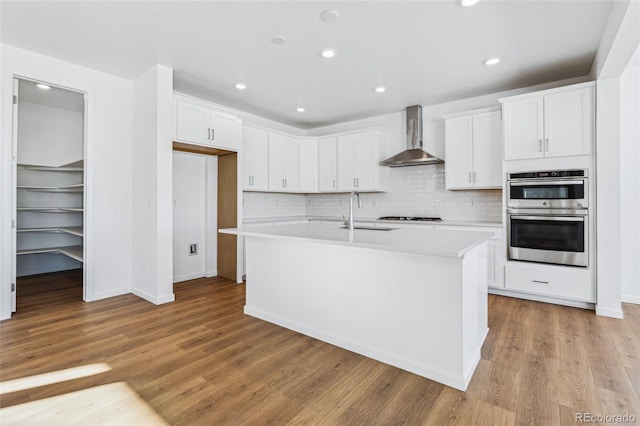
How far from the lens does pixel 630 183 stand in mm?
3557

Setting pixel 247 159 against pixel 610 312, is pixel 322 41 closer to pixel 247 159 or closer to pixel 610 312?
pixel 247 159

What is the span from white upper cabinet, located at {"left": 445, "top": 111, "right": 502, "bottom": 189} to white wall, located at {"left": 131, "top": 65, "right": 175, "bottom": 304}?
12.0 ft

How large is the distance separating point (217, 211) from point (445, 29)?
3.84m

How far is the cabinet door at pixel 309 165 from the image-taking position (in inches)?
227

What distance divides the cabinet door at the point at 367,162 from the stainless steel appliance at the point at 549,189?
2.00 m

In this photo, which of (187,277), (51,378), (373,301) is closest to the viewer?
(51,378)

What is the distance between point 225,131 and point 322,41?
2011 mm

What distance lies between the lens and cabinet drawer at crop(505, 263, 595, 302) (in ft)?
10.9

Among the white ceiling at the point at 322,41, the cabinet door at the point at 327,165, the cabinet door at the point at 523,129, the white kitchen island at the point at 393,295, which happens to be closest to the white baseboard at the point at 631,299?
the cabinet door at the point at 523,129

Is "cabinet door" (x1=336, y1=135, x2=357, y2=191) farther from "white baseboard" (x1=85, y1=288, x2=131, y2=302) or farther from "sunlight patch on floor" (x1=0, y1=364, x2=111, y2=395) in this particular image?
"sunlight patch on floor" (x1=0, y1=364, x2=111, y2=395)

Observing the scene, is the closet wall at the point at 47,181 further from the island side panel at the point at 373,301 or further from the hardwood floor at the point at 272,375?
the island side panel at the point at 373,301

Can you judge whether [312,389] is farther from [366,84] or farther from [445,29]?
[366,84]

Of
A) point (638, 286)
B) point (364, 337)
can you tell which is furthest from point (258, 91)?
point (638, 286)

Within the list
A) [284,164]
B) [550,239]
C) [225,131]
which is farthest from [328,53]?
[550,239]
